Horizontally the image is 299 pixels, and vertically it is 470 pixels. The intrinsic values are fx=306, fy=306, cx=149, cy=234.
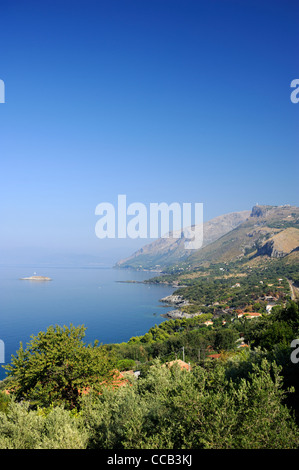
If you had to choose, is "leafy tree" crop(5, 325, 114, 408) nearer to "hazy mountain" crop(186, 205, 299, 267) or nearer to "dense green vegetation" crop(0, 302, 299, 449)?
"dense green vegetation" crop(0, 302, 299, 449)

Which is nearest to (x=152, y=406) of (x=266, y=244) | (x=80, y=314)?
(x=80, y=314)

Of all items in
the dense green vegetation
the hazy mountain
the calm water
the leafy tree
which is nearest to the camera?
the dense green vegetation

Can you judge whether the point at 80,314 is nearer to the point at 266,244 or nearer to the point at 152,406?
the point at 152,406

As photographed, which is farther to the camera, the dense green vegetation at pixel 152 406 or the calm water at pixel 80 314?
the calm water at pixel 80 314

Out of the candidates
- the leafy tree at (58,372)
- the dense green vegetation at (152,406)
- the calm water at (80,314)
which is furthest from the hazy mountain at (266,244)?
the dense green vegetation at (152,406)

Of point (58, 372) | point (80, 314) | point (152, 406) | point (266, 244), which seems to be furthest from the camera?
point (266, 244)

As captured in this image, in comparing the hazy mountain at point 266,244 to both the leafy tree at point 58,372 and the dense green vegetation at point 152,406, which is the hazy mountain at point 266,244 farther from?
the dense green vegetation at point 152,406

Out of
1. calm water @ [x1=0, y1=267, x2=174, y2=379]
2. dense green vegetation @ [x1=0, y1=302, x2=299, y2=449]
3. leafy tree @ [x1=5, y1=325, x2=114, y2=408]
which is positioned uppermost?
dense green vegetation @ [x1=0, y1=302, x2=299, y2=449]

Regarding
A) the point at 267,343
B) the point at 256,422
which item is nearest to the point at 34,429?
the point at 256,422

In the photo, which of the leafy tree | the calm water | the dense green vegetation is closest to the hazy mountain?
the calm water

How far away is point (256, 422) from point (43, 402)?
888cm

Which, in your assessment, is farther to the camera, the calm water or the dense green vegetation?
the calm water
